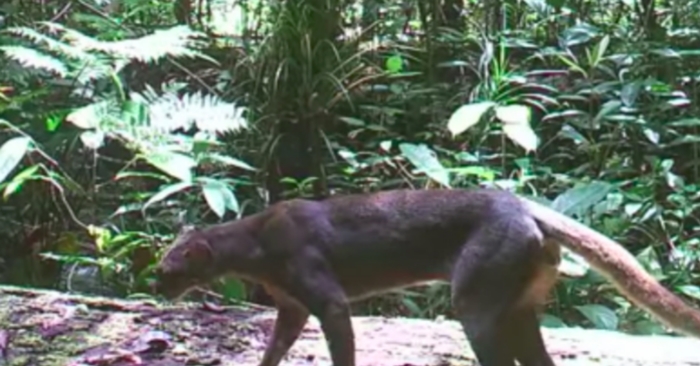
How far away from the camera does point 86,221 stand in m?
5.95

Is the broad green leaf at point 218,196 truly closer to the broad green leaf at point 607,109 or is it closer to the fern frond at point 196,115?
the fern frond at point 196,115

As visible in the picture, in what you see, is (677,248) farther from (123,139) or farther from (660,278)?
(123,139)

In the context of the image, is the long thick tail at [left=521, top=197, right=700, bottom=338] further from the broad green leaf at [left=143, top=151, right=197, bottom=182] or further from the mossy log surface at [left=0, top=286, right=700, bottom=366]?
the broad green leaf at [left=143, top=151, right=197, bottom=182]

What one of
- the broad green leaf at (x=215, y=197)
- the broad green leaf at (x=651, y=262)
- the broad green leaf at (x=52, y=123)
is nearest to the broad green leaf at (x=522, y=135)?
the broad green leaf at (x=651, y=262)

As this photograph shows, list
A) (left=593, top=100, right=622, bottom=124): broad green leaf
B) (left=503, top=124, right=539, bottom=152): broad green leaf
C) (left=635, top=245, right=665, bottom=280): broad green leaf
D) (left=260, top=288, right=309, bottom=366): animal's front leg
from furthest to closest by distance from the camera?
(left=593, top=100, right=622, bottom=124): broad green leaf < (left=503, top=124, right=539, bottom=152): broad green leaf < (left=635, top=245, right=665, bottom=280): broad green leaf < (left=260, top=288, right=309, bottom=366): animal's front leg

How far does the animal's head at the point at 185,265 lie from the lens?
142 inches

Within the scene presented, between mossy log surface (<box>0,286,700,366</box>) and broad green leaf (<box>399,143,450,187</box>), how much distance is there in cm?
95

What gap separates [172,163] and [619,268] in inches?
87.0

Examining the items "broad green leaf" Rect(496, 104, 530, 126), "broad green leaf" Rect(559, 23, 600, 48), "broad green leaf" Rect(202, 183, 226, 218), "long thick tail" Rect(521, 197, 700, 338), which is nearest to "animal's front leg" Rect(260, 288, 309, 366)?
"long thick tail" Rect(521, 197, 700, 338)

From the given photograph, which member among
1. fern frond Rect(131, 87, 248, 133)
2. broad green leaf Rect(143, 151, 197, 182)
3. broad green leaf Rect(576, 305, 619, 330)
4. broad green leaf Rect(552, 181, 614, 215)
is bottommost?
broad green leaf Rect(576, 305, 619, 330)

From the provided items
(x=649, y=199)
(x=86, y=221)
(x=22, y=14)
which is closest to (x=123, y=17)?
(x=22, y=14)

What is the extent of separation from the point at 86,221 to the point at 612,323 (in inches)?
114

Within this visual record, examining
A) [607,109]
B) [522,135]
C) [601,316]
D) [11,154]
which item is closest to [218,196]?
[11,154]

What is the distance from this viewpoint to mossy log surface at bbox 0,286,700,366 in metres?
3.71
